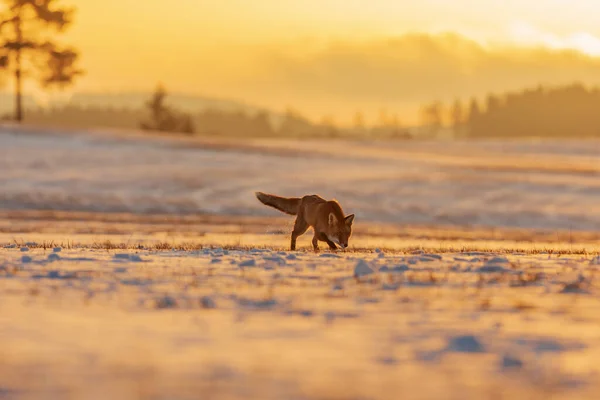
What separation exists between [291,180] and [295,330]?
34.5 meters

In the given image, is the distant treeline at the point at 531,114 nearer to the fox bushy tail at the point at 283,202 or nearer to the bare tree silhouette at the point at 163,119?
the bare tree silhouette at the point at 163,119

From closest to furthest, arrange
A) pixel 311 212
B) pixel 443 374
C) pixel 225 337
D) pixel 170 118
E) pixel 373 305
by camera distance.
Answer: pixel 443 374, pixel 225 337, pixel 373 305, pixel 311 212, pixel 170 118

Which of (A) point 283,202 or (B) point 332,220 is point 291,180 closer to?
(A) point 283,202

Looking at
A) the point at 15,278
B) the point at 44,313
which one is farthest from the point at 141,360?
the point at 15,278

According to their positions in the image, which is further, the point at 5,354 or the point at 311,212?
the point at 311,212

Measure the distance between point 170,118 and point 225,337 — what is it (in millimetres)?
74582

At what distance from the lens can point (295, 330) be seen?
8219 millimetres

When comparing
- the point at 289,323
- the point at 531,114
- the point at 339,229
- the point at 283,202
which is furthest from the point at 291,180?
the point at 531,114

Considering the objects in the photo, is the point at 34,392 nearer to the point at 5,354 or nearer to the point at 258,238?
the point at 5,354

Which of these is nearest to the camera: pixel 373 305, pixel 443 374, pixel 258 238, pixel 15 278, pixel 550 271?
pixel 443 374

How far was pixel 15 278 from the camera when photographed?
36.1ft

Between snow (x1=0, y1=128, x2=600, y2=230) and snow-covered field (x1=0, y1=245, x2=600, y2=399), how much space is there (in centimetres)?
2288

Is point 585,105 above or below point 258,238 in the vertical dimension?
above

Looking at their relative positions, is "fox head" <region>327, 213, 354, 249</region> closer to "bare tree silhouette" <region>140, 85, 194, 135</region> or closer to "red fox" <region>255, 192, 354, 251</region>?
"red fox" <region>255, 192, 354, 251</region>
